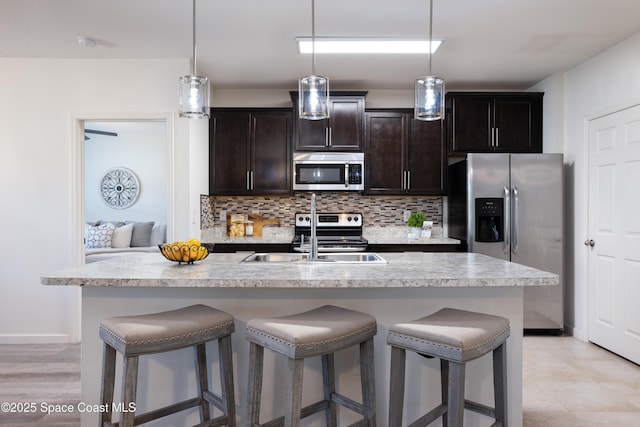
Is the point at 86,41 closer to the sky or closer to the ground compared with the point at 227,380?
closer to the sky

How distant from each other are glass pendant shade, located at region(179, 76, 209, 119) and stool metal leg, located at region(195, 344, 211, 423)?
118 cm

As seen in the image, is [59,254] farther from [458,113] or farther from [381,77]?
[458,113]

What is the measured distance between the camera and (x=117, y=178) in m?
7.18

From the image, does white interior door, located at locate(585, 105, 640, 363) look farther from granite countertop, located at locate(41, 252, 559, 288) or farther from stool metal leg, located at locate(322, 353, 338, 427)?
stool metal leg, located at locate(322, 353, 338, 427)

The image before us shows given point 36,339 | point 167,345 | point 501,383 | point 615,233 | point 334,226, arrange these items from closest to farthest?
point 167,345 → point 501,383 → point 615,233 → point 36,339 → point 334,226

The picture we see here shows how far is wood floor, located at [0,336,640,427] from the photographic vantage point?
7.80 feet

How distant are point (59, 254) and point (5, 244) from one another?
18.8 inches

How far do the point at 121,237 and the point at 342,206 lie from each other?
3.54 metres

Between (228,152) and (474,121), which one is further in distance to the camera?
(228,152)

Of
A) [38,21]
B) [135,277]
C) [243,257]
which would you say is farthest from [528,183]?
[38,21]

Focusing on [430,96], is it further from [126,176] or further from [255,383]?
[126,176]

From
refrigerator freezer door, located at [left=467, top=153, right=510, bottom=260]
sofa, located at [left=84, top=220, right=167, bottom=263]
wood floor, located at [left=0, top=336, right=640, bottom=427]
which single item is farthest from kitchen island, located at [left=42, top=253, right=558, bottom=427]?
sofa, located at [left=84, top=220, right=167, bottom=263]

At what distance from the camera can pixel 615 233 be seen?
3436 mm

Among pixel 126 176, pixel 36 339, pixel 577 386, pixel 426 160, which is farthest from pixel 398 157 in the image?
pixel 126 176
